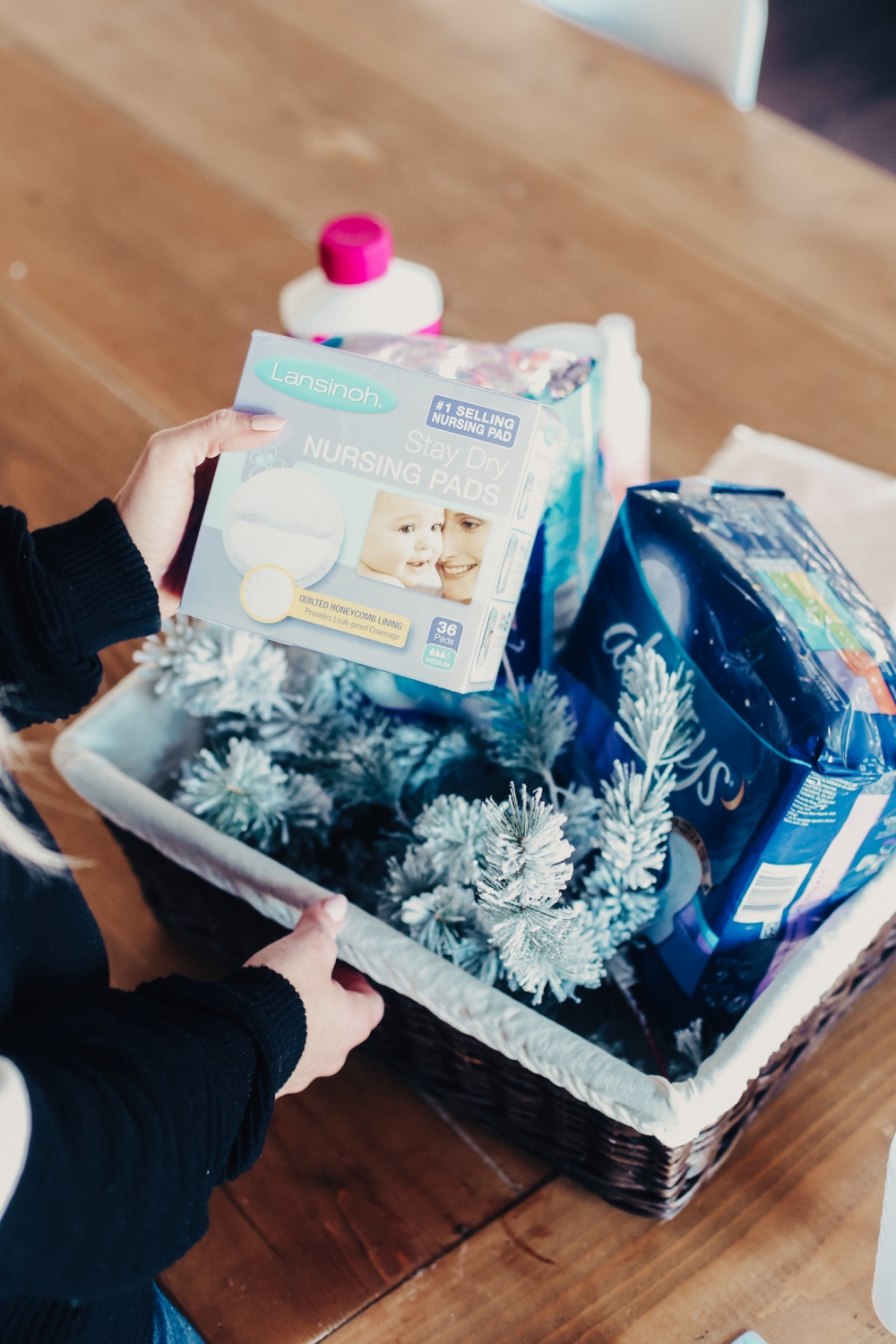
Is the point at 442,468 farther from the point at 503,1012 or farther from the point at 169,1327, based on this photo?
the point at 169,1327

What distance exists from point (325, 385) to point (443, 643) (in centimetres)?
13

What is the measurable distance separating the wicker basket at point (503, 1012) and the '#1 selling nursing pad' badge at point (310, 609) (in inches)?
5.0

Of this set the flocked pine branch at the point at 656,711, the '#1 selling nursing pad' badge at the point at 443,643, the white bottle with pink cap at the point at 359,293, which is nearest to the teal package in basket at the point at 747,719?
the flocked pine branch at the point at 656,711

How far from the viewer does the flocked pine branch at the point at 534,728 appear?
592 millimetres

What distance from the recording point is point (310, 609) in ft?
1.74

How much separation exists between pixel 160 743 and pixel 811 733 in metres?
0.37

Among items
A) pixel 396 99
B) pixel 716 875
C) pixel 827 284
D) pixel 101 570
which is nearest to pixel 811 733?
pixel 716 875

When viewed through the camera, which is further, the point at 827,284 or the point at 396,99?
the point at 396,99

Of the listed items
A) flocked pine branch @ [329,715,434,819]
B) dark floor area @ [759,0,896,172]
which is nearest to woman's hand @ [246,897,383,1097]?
flocked pine branch @ [329,715,434,819]

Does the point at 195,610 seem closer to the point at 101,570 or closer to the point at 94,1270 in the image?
the point at 101,570

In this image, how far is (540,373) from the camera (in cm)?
63

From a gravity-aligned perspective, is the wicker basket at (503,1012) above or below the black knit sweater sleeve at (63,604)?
below

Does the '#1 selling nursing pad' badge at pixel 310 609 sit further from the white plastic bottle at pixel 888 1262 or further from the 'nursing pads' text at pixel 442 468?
the white plastic bottle at pixel 888 1262

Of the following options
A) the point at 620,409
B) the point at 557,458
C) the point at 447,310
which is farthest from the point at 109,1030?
the point at 447,310
